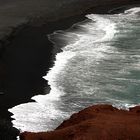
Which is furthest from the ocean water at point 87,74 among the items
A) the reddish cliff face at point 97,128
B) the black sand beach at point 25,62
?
the reddish cliff face at point 97,128

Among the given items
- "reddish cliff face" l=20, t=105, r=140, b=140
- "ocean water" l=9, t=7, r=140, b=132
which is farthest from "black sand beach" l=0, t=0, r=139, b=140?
"reddish cliff face" l=20, t=105, r=140, b=140

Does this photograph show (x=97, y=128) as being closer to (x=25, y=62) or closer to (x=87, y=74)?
(x=87, y=74)

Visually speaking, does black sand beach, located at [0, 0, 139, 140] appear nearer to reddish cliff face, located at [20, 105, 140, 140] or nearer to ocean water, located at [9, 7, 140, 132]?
ocean water, located at [9, 7, 140, 132]

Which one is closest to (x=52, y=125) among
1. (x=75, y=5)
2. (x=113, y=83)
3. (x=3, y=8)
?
(x=113, y=83)

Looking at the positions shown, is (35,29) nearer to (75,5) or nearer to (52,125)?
(75,5)

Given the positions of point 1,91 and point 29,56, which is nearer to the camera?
point 1,91

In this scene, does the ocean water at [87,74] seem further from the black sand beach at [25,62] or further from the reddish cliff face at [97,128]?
the reddish cliff face at [97,128]
